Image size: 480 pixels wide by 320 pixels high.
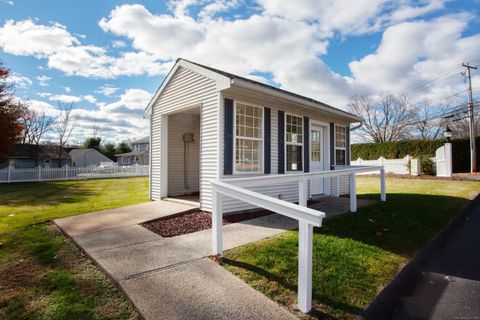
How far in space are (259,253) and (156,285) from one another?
149cm

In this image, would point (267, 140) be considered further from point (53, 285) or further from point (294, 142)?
point (53, 285)

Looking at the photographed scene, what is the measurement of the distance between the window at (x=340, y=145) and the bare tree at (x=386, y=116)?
31.8 meters

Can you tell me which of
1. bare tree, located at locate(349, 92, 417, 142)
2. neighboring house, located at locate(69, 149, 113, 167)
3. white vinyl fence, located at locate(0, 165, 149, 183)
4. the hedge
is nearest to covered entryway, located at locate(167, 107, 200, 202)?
white vinyl fence, located at locate(0, 165, 149, 183)

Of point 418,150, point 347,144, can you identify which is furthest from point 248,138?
point 418,150

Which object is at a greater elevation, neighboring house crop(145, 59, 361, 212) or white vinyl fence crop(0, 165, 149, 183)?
neighboring house crop(145, 59, 361, 212)

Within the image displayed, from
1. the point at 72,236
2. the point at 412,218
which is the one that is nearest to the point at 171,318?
the point at 72,236

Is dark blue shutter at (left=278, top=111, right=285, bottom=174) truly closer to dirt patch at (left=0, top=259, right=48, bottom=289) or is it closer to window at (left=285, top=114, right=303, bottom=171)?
window at (left=285, top=114, right=303, bottom=171)

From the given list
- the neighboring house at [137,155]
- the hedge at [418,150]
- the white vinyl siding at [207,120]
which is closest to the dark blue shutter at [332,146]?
the white vinyl siding at [207,120]

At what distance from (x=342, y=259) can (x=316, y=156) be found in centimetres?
607

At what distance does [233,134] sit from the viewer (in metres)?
6.54

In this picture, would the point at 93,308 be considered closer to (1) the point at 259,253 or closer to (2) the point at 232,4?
(1) the point at 259,253

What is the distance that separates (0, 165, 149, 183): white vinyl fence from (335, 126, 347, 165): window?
1940 cm

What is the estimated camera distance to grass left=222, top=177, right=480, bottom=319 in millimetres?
2723

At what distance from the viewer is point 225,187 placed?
11.6 feet
